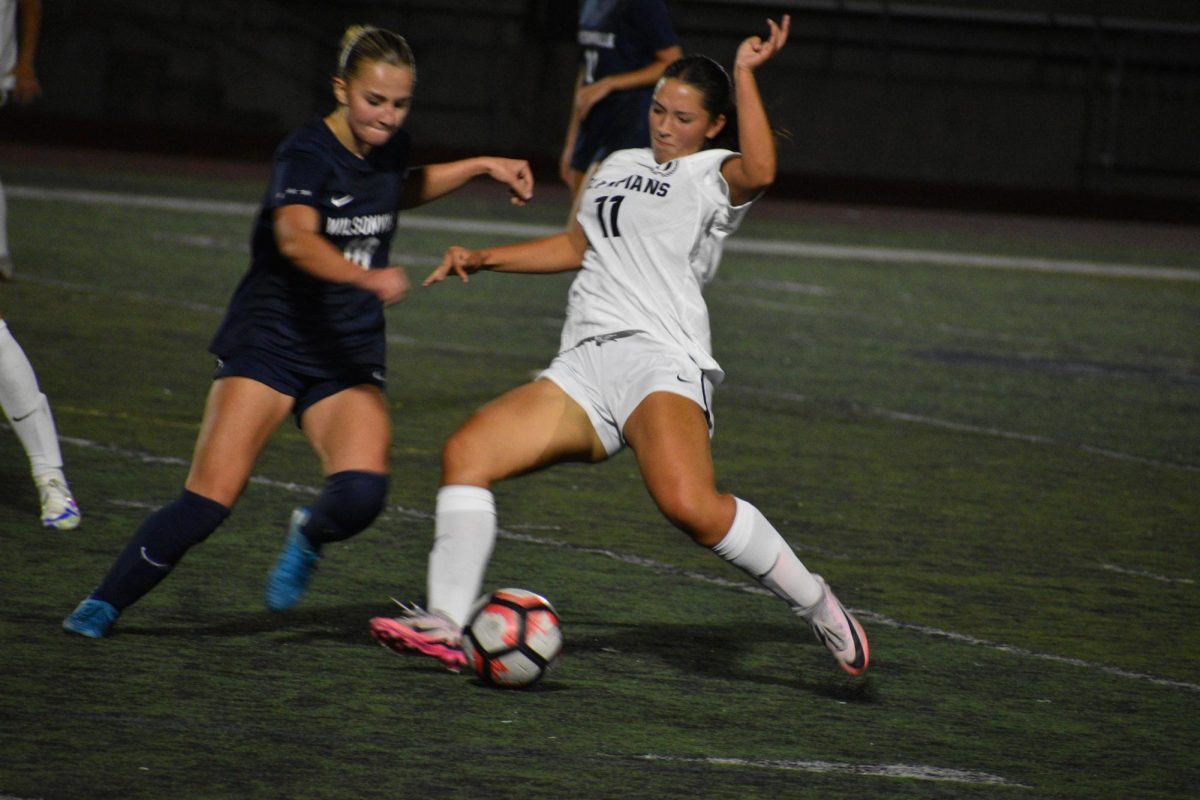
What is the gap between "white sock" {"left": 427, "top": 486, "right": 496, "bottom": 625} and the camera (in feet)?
16.2

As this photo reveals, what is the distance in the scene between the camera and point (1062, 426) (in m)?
9.89

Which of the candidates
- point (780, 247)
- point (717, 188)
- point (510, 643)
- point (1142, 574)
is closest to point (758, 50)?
point (717, 188)

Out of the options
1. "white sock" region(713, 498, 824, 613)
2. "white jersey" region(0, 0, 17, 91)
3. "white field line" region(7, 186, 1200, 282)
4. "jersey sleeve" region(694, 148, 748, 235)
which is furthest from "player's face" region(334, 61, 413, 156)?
"white field line" region(7, 186, 1200, 282)

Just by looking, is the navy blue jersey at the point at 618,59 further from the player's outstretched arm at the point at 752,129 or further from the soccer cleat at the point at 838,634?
the soccer cleat at the point at 838,634

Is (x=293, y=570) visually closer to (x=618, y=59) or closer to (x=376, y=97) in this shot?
(x=376, y=97)

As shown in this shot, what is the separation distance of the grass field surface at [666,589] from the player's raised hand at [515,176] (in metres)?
1.27

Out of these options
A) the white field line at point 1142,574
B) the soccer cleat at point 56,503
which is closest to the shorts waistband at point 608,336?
the soccer cleat at point 56,503

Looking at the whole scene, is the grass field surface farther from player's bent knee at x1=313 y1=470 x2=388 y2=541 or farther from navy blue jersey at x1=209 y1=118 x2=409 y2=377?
navy blue jersey at x1=209 y1=118 x2=409 y2=377

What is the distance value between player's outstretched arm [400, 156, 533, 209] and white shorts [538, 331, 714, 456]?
19.1 inches

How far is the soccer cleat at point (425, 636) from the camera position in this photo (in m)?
4.83

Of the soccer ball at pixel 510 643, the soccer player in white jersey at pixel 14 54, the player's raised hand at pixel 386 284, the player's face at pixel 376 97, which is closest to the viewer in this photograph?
the player's raised hand at pixel 386 284

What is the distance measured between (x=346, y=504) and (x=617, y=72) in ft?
18.9

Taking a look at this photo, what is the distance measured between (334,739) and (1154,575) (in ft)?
11.6

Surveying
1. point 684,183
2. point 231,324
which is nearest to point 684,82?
point 684,183
